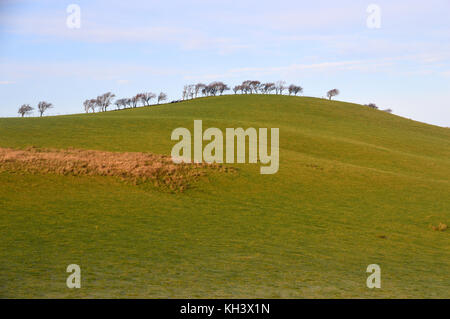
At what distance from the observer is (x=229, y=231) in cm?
1834

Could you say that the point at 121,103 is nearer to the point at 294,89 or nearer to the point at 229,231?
the point at 294,89

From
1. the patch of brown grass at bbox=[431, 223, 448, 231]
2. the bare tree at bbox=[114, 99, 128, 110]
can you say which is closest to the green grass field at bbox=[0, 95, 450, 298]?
the patch of brown grass at bbox=[431, 223, 448, 231]

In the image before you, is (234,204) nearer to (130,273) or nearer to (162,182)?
(162,182)

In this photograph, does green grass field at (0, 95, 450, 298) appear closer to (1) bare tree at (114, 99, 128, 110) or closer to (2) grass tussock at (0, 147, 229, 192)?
(2) grass tussock at (0, 147, 229, 192)

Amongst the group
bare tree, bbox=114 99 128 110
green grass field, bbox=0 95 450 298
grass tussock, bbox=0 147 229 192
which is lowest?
green grass field, bbox=0 95 450 298

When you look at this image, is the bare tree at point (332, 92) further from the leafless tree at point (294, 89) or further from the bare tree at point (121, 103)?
the bare tree at point (121, 103)

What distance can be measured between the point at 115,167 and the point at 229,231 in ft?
43.3

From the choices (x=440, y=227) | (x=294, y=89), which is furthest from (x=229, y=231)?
(x=294, y=89)

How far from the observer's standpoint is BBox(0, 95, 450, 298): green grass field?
11.2 meters

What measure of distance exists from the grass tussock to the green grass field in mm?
1068

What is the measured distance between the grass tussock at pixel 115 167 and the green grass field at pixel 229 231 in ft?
3.50

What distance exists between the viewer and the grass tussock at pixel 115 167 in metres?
27.0

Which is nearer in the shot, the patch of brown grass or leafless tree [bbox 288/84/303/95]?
the patch of brown grass
